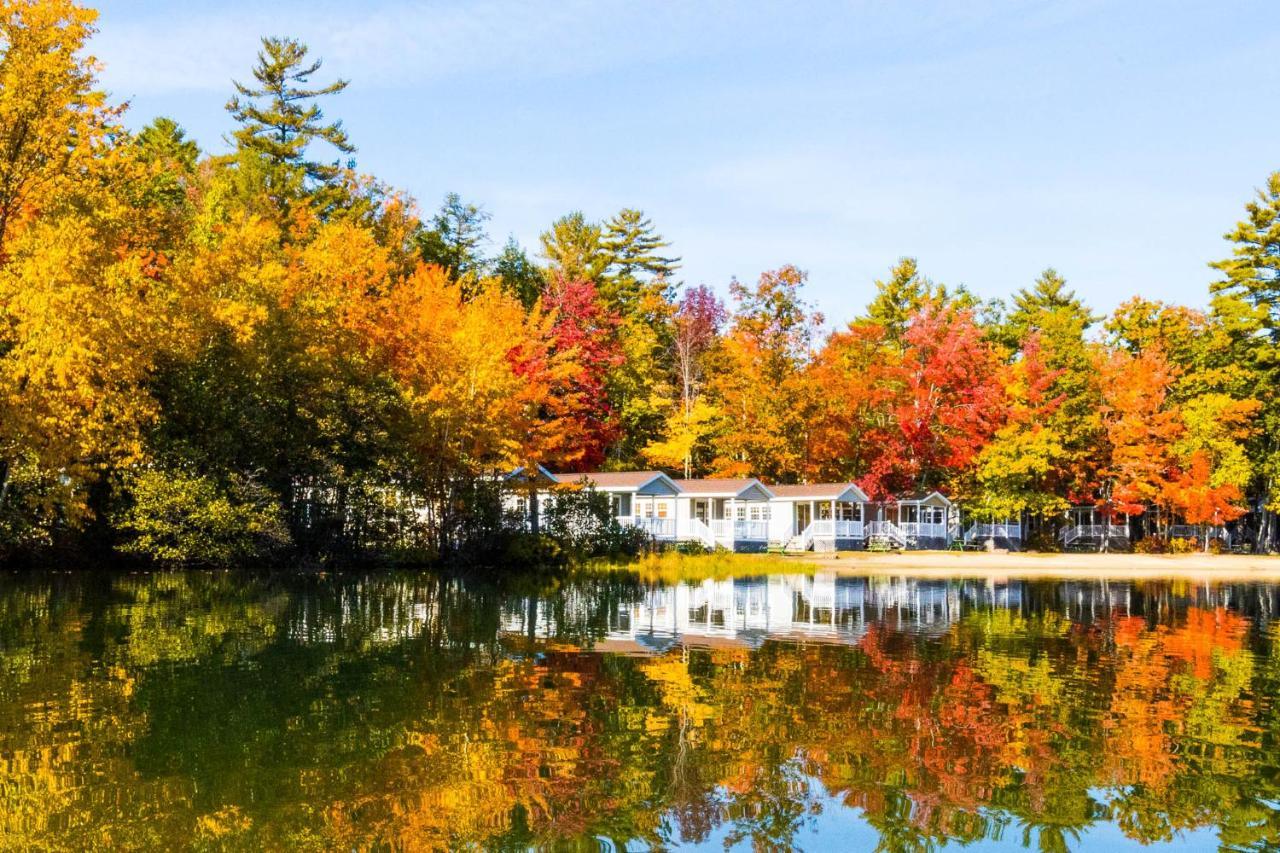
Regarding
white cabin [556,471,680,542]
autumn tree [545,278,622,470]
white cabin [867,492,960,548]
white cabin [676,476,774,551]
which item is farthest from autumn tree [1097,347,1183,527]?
autumn tree [545,278,622,470]

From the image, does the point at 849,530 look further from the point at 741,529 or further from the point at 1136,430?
the point at 1136,430

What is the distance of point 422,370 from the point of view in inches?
1369

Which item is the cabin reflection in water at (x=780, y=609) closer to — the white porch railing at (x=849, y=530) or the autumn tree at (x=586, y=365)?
the white porch railing at (x=849, y=530)

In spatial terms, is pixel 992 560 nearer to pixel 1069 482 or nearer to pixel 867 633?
pixel 1069 482

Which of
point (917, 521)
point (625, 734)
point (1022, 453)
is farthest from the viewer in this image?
point (917, 521)

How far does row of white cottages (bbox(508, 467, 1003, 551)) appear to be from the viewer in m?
45.0

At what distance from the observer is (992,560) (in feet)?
142

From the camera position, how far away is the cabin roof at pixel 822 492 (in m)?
47.2

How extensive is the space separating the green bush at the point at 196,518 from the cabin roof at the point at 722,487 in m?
21.0

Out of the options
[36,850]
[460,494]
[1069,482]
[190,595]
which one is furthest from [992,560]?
[36,850]

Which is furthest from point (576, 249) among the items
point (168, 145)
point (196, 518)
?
point (196, 518)

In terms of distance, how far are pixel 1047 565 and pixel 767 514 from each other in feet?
40.2

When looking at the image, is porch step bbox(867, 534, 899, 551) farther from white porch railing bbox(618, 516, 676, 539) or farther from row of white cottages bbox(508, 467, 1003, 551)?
white porch railing bbox(618, 516, 676, 539)

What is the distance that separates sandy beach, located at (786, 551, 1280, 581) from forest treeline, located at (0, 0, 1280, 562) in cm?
471
